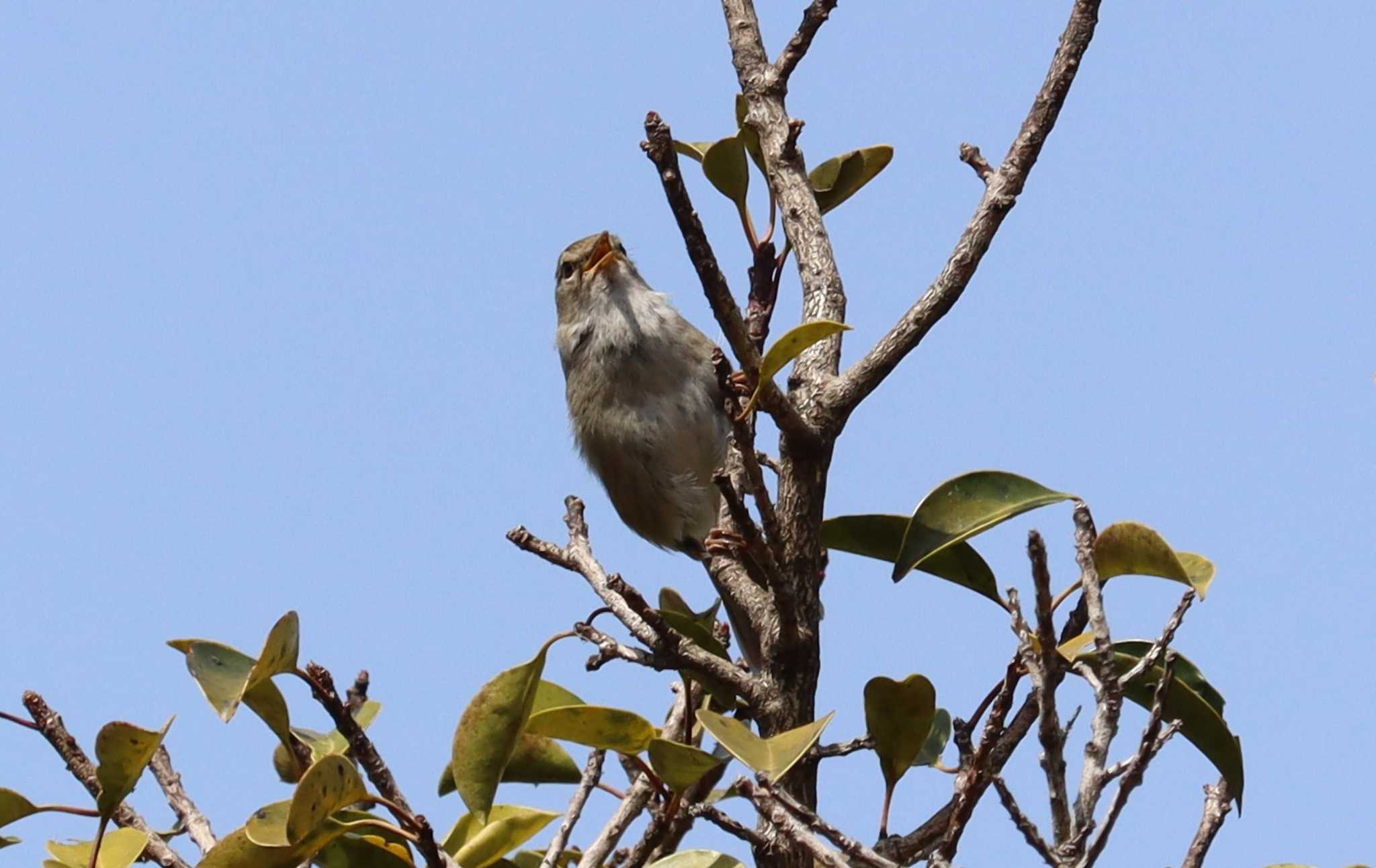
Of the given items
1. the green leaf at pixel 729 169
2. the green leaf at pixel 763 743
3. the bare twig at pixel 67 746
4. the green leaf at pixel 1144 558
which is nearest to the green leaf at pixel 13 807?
the bare twig at pixel 67 746

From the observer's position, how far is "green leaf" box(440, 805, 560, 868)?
110 inches

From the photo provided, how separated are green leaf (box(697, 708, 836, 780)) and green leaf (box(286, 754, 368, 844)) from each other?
0.62 m

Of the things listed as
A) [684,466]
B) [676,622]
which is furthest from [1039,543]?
[684,466]

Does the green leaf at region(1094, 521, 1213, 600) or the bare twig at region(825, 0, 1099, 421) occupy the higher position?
the bare twig at region(825, 0, 1099, 421)

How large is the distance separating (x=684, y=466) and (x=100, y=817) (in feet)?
10.7

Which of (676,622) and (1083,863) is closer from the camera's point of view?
(1083,863)

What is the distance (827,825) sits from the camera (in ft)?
7.52

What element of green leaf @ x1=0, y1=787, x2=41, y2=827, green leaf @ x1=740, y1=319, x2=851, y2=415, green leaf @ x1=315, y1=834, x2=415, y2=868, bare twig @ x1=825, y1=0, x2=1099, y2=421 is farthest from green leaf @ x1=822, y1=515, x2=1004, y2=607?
green leaf @ x1=0, y1=787, x2=41, y2=827

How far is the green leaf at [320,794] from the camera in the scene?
2.45 m

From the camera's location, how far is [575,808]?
3012mm

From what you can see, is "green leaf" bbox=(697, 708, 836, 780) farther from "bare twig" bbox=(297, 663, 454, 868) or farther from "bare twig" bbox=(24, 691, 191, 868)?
"bare twig" bbox=(24, 691, 191, 868)

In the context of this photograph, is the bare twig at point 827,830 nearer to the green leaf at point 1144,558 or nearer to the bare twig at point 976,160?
the green leaf at point 1144,558

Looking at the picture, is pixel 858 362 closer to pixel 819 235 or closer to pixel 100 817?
pixel 819 235

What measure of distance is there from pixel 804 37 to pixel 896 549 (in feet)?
4.07
